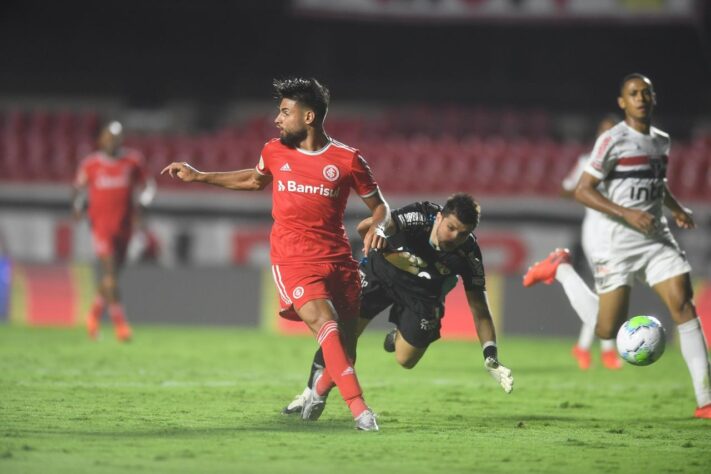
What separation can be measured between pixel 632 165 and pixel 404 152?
479 inches

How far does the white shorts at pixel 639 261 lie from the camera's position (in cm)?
894

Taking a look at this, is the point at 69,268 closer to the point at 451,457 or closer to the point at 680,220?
the point at 680,220

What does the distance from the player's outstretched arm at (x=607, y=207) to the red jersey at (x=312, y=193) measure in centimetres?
186

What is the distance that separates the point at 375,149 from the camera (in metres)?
21.2

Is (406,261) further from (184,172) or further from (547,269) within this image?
(547,269)

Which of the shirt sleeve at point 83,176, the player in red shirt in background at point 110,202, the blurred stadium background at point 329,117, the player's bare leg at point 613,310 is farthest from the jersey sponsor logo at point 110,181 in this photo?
the player's bare leg at point 613,310

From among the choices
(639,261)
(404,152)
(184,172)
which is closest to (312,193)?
(184,172)

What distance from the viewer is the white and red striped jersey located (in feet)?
29.3

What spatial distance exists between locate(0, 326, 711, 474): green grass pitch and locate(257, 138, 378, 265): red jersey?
112cm

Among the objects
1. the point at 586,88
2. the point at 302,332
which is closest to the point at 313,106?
the point at 302,332

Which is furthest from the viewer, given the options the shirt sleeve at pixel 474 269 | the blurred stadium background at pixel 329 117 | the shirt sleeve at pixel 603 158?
the blurred stadium background at pixel 329 117

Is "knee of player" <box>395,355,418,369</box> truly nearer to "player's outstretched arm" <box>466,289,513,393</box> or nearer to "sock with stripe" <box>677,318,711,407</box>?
"player's outstretched arm" <box>466,289,513,393</box>

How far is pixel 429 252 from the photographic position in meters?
8.46

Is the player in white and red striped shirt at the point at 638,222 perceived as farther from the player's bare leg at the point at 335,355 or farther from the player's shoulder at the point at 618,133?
the player's bare leg at the point at 335,355
